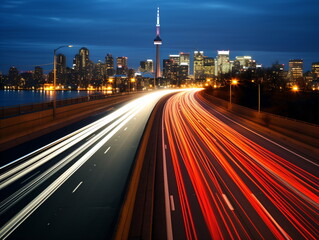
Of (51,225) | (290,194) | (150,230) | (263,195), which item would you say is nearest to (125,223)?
(150,230)

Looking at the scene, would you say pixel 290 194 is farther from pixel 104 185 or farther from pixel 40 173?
pixel 40 173

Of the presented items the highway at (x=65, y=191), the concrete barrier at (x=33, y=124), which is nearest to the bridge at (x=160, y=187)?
the highway at (x=65, y=191)

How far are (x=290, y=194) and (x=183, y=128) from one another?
24.2 meters

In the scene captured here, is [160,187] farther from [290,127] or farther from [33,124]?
[290,127]

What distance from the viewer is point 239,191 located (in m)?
16.2

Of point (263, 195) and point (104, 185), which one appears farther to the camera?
point (104, 185)

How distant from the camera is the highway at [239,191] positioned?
39.2ft

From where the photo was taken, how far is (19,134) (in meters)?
28.6

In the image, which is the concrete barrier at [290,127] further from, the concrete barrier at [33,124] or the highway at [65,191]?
the concrete barrier at [33,124]

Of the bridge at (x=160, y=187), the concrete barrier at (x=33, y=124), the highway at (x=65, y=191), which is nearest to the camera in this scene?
the highway at (x=65, y=191)

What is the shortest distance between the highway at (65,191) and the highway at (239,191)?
7.41ft

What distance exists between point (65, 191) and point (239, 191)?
7.17 m

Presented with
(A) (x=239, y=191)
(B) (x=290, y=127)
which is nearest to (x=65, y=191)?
(A) (x=239, y=191)

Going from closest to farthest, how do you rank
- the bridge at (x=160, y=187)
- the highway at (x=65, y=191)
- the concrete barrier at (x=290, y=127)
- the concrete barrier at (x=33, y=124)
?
the highway at (x=65, y=191), the bridge at (x=160, y=187), the concrete barrier at (x=33, y=124), the concrete barrier at (x=290, y=127)
